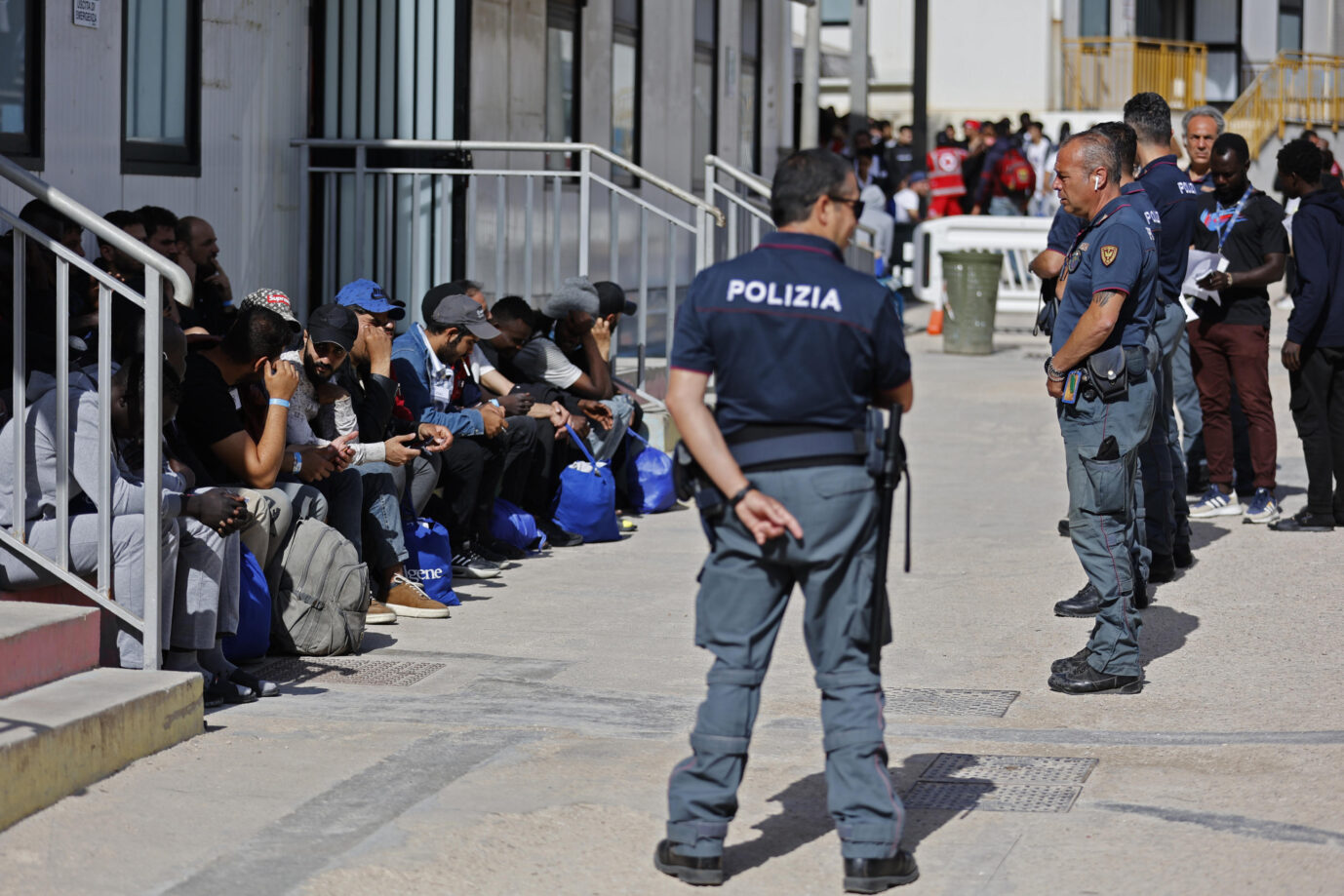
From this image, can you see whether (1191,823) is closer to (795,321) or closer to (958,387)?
(795,321)

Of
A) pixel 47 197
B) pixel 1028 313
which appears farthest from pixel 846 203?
pixel 1028 313

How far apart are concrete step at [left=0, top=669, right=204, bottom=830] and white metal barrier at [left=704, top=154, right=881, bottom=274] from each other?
421 centimetres

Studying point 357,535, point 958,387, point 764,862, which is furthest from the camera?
point 958,387

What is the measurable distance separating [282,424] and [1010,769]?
2.81 metres

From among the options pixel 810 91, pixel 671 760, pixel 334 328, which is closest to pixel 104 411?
pixel 334 328

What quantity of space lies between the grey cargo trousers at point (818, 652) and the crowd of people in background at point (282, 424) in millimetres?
2052

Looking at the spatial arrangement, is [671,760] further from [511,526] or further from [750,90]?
[750,90]

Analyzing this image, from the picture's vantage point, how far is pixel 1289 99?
34.7 metres

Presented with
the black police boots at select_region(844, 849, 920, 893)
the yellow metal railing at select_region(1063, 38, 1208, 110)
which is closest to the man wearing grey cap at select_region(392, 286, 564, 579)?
the black police boots at select_region(844, 849, 920, 893)

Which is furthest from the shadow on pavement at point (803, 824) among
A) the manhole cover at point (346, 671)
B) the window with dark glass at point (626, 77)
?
the window with dark glass at point (626, 77)

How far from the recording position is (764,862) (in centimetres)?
450

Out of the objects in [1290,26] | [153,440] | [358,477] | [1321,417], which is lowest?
[358,477]

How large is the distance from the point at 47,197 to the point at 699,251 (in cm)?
630

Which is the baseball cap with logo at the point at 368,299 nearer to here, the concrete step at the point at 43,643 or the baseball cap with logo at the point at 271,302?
the baseball cap with logo at the point at 271,302
